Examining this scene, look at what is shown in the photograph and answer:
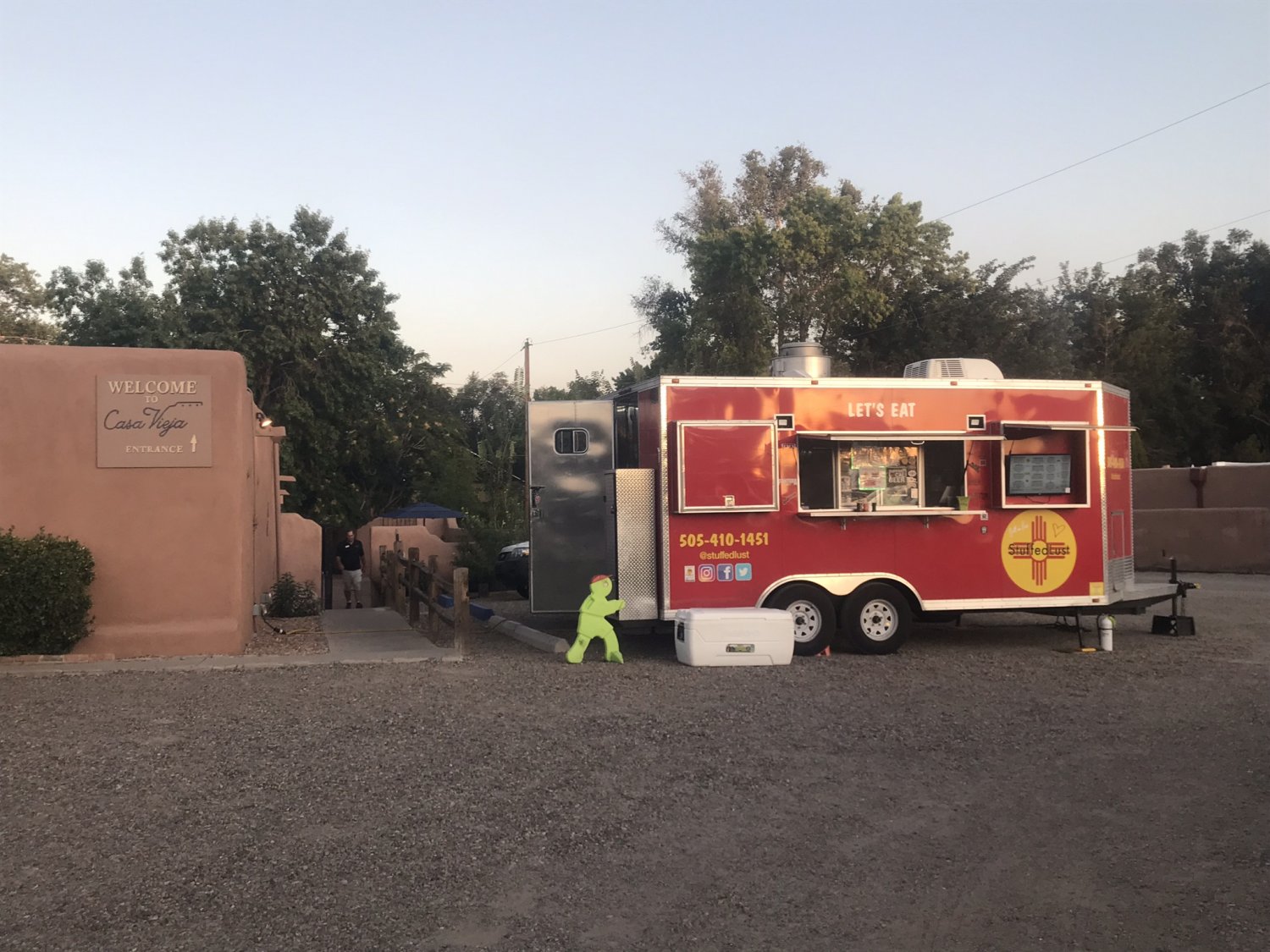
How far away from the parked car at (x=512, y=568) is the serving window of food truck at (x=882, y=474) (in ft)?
38.0

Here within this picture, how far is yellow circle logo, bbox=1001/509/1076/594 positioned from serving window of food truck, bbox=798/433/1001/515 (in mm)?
798

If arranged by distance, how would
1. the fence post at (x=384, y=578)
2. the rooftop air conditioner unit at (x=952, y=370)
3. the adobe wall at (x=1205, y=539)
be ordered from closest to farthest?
the rooftop air conditioner unit at (x=952, y=370), the fence post at (x=384, y=578), the adobe wall at (x=1205, y=539)

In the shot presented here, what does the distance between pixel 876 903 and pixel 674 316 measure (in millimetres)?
36522

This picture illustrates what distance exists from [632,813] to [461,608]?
7.11 metres

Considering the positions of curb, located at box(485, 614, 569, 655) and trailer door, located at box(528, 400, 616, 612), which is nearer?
curb, located at box(485, 614, 569, 655)

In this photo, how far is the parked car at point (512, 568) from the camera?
24.0 m

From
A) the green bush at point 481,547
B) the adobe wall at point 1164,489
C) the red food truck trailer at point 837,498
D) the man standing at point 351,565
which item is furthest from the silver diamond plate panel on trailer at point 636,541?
the adobe wall at point 1164,489

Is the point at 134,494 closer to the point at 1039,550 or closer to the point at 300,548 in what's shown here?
the point at 1039,550

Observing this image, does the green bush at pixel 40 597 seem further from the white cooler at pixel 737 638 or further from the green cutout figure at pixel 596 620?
the white cooler at pixel 737 638

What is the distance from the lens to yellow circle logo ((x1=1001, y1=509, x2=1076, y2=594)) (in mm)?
13312

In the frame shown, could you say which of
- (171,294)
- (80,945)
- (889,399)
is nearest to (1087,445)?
(889,399)

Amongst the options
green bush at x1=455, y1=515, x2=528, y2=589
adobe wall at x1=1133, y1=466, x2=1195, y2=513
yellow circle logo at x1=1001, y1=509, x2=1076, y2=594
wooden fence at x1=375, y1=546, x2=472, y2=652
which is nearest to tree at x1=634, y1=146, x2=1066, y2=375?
adobe wall at x1=1133, y1=466, x2=1195, y2=513

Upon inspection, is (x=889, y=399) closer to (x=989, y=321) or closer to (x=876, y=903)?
(x=876, y=903)

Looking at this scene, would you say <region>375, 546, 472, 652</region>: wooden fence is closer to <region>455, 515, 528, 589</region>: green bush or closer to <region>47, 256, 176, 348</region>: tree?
<region>455, 515, 528, 589</region>: green bush
